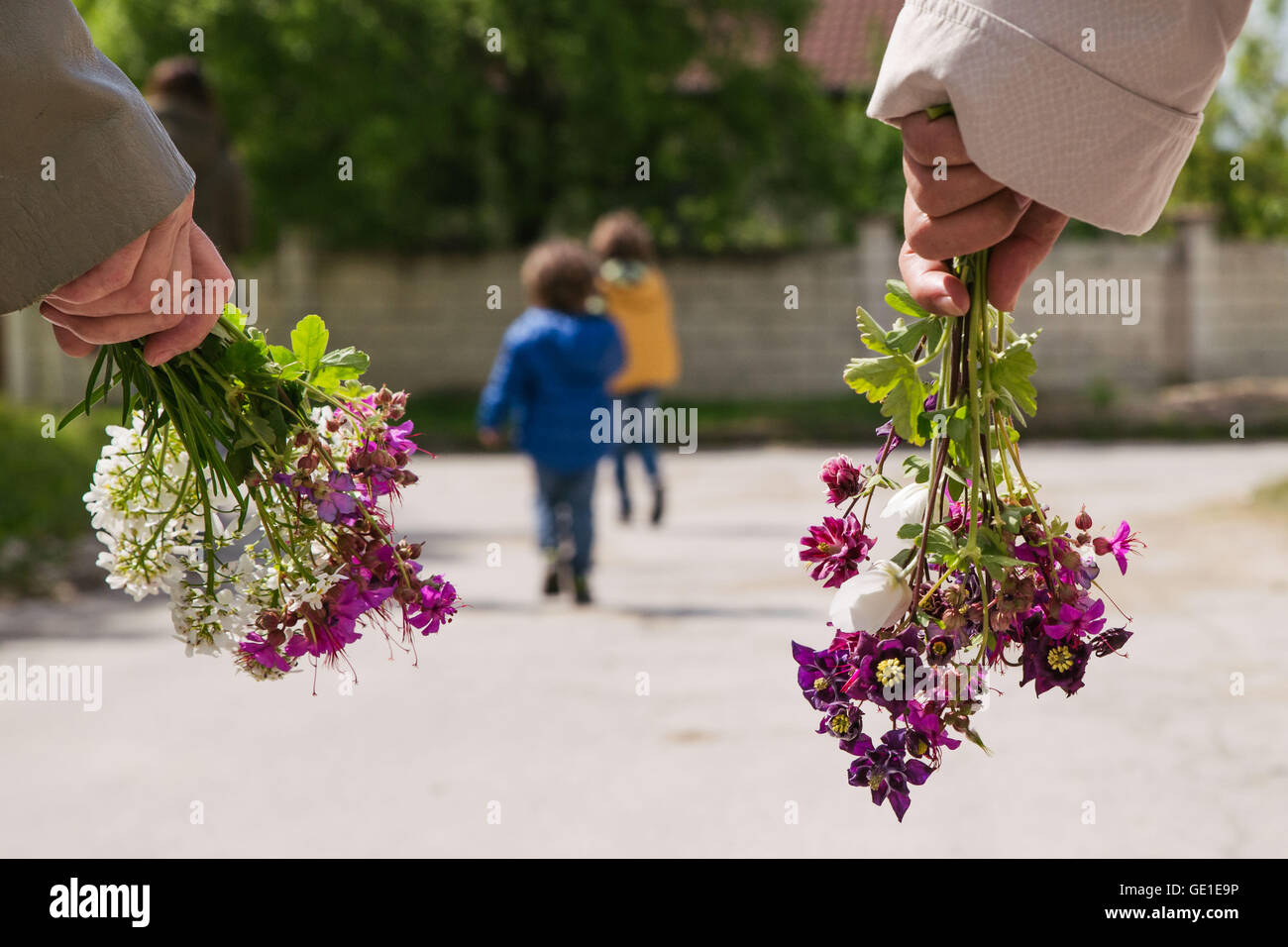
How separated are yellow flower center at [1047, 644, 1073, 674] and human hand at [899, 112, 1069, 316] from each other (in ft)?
1.26

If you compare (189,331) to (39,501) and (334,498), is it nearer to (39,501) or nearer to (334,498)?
(334,498)

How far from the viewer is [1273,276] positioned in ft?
59.0

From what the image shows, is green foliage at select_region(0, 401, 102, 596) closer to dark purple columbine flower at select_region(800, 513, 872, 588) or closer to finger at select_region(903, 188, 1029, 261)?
dark purple columbine flower at select_region(800, 513, 872, 588)

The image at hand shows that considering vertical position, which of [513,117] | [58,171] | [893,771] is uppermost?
[513,117]

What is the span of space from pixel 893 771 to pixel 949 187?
2.02 ft

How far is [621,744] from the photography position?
485cm

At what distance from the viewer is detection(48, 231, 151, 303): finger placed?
5.53ft

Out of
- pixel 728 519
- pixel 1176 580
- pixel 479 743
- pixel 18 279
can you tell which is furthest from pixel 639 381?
pixel 18 279

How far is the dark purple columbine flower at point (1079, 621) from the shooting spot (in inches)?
68.2

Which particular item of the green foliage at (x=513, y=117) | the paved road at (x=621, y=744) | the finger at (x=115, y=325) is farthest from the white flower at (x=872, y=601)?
the green foliage at (x=513, y=117)

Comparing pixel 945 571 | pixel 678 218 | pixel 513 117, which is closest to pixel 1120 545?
pixel 945 571

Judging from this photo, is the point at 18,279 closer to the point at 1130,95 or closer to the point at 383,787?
the point at 1130,95

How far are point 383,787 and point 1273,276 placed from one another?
16003mm

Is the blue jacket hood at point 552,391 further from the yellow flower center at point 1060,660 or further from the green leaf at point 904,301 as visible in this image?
the yellow flower center at point 1060,660
